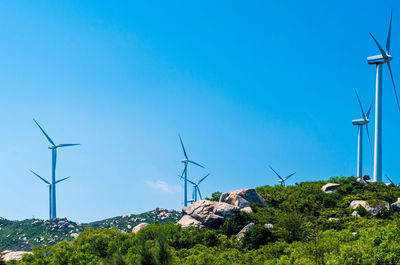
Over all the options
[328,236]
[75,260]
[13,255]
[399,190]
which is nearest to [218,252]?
[328,236]

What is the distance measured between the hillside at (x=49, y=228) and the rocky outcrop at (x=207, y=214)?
205 feet

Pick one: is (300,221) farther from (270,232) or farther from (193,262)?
(193,262)

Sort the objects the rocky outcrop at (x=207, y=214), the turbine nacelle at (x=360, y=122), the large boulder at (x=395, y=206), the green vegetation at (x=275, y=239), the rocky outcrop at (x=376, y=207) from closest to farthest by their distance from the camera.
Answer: the green vegetation at (x=275, y=239)
the rocky outcrop at (x=376, y=207)
the large boulder at (x=395, y=206)
the rocky outcrop at (x=207, y=214)
the turbine nacelle at (x=360, y=122)

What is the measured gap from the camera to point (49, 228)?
12319 cm

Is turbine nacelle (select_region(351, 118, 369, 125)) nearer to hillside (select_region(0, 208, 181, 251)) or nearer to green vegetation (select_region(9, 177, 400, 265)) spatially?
green vegetation (select_region(9, 177, 400, 265))

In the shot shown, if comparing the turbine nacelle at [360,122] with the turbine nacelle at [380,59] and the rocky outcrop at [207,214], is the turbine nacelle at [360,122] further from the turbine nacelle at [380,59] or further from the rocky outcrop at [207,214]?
the rocky outcrop at [207,214]

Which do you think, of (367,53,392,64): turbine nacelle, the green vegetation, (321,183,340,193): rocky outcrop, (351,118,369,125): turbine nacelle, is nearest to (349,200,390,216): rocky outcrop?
the green vegetation

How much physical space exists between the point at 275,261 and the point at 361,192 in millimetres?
33366

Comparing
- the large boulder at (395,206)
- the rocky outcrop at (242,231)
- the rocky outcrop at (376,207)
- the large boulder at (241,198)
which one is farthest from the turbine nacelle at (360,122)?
the rocky outcrop at (242,231)

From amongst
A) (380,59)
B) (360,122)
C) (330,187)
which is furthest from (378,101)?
(360,122)

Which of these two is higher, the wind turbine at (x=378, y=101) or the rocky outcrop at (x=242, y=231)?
the wind turbine at (x=378, y=101)

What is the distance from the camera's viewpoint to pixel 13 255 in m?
50.2

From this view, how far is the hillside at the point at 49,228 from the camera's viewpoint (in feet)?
378

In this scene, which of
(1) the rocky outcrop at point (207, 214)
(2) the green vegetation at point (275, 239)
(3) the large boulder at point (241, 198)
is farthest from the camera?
(3) the large boulder at point (241, 198)
